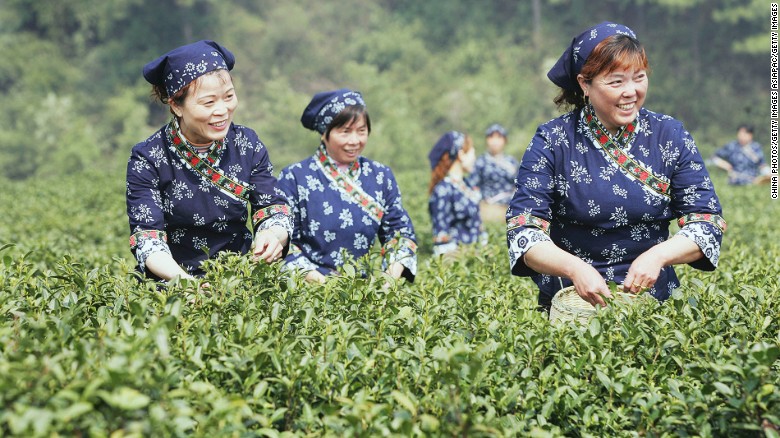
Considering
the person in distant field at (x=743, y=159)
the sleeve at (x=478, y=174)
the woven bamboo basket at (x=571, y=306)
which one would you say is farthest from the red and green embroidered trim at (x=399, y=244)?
the person in distant field at (x=743, y=159)

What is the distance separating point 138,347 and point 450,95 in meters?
31.9

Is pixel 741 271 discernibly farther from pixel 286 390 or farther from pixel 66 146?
pixel 66 146

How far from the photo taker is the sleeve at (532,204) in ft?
11.0

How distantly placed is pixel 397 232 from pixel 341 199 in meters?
0.37

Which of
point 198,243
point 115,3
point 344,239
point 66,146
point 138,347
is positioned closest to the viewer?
point 138,347

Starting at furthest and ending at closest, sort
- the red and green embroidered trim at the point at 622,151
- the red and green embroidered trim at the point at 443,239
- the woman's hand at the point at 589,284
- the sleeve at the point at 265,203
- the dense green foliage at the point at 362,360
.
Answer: the red and green embroidered trim at the point at 443,239 → the sleeve at the point at 265,203 → the red and green embroidered trim at the point at 622,151 → the woman's hand at the point at 589,284 → the dense green foliage at the point at 362,360

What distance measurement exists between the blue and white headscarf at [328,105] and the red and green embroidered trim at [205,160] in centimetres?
108

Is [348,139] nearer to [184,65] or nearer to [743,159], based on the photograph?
[184,65]

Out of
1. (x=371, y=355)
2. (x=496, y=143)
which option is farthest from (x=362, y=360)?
(x=496, y=143)

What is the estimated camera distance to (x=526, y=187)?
3410mm

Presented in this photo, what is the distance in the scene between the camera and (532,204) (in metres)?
3.38

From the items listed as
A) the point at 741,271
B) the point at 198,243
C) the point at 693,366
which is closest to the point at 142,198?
the point at 198,243

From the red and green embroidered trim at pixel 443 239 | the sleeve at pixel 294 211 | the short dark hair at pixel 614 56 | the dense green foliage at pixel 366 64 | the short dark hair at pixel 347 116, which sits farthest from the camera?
the dense green foliage at pixel 366 64

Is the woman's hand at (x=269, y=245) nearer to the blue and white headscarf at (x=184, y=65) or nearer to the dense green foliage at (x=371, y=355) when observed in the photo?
the dense green foliage at (x=371, y=355)
